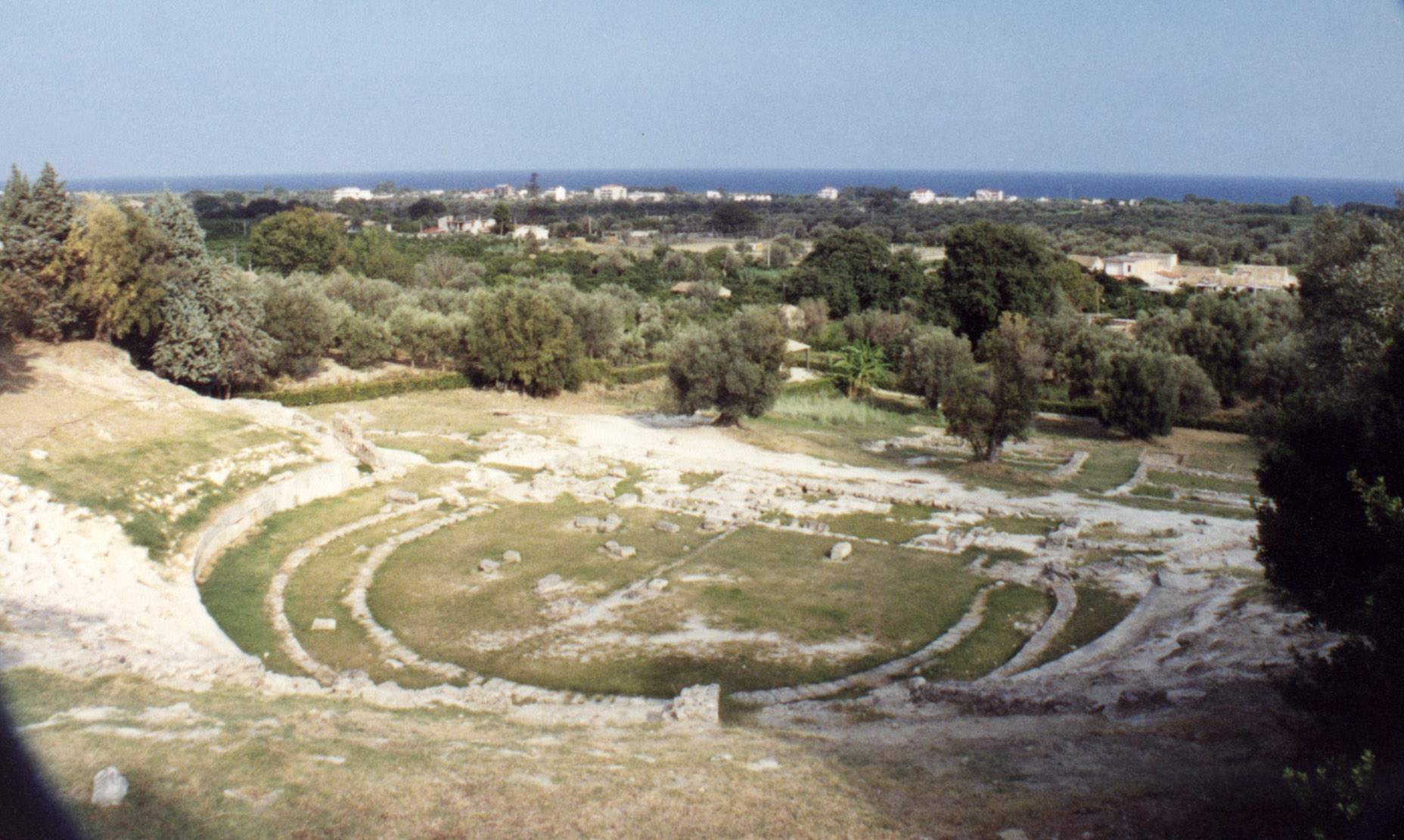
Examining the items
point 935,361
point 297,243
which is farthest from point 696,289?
point 935,361

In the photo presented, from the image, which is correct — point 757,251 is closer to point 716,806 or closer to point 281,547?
point 281,547

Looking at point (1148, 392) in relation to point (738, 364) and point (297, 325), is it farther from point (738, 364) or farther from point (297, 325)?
point (297, 325)

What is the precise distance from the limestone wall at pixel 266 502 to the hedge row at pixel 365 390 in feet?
38.7

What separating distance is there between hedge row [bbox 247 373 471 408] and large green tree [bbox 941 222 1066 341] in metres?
35.0

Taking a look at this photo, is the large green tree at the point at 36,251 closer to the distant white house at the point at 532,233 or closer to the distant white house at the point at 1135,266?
the distant white house at the point at 1135,266

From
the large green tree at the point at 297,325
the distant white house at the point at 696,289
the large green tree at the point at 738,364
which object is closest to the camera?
the large green tree at the point at 738,364

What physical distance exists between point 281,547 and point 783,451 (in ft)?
62.5

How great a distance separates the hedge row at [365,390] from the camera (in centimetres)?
3641

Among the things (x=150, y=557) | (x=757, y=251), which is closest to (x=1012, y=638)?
(x=150, y=557)

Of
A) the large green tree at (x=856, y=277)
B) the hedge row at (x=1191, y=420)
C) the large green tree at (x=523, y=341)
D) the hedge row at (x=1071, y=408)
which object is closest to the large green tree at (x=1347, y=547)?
the hedge row at (x=1191, y=420)

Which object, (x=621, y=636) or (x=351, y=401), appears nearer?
(x=621, y=636)

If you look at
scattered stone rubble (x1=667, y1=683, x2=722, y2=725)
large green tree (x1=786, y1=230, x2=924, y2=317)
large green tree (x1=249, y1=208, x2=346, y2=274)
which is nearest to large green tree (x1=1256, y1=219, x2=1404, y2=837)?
scattered stone rubble (x1=667, y1=683, x2=722, y2=725)

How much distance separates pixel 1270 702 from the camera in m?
11.8

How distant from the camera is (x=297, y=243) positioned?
60.0 meters
